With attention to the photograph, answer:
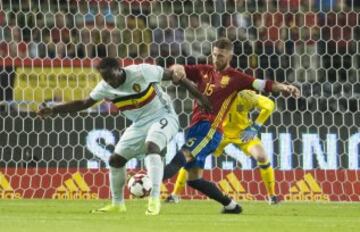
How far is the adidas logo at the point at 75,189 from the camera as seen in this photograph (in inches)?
554

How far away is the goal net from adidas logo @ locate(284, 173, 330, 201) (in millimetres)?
12

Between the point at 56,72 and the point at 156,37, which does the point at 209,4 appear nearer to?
the point at 156,37

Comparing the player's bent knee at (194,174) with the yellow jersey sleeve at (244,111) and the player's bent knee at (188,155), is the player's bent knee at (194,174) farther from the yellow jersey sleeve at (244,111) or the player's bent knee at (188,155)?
the yellow jersey sleeve at (244,111)

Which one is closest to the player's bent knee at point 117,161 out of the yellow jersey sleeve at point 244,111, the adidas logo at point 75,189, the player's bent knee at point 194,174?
the player's bent knee at point 194,174

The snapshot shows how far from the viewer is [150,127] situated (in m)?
10.6

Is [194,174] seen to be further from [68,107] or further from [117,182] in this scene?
[68,107]

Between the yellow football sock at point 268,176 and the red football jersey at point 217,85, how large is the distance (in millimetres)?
992

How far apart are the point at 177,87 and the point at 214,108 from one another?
2323 mm

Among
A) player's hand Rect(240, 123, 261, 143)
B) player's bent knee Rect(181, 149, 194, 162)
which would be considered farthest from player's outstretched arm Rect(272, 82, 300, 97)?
player's hand Rect(240, 123, 261, 143)

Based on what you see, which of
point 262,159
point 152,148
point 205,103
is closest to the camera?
point 152,148

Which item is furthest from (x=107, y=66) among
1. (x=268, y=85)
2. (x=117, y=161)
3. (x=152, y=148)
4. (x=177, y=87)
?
(x=177, y=87)

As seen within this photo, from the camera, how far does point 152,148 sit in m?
10.3

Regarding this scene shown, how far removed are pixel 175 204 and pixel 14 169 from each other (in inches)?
98.8

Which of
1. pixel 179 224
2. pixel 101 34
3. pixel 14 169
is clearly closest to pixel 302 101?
pixel 101 34
